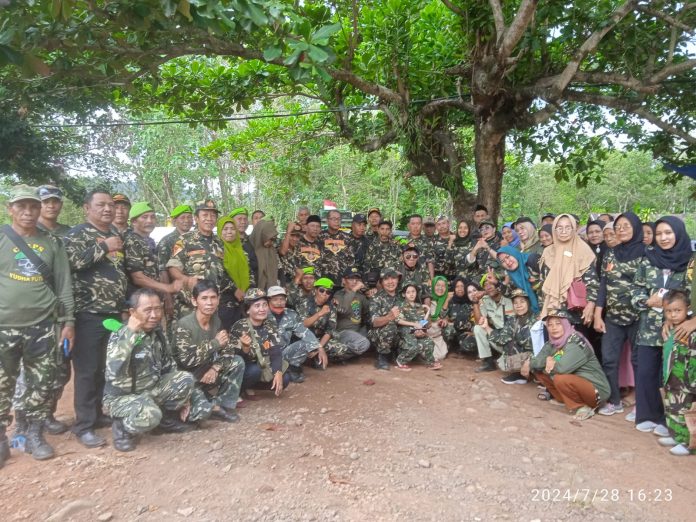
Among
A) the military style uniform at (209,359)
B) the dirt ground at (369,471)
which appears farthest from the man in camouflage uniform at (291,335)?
the military style uniform at (209,359)

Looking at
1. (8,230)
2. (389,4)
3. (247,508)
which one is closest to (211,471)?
(247,508)

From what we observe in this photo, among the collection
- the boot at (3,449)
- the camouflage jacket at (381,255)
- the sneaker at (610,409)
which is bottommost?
the sneaker at (610,409)

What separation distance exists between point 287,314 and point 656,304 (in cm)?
344

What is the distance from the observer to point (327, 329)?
592cm

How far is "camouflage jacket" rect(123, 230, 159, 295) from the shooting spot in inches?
159

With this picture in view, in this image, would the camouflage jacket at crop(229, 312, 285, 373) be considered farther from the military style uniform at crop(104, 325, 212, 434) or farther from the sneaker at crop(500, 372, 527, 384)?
the sneaker at crop(500, 372, 527, 384)

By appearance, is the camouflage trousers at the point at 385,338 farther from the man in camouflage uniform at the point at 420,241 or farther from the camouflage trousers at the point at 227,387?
the camouflage trousers at the point at 227,387

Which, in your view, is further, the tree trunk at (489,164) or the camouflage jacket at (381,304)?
the tree trunk at (489,164)

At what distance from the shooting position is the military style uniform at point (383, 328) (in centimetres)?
589

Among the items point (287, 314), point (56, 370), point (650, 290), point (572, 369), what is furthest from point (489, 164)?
point (56, 370)

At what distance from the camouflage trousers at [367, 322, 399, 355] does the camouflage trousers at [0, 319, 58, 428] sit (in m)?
3.50

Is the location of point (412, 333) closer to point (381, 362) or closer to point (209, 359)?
point (381, 362)

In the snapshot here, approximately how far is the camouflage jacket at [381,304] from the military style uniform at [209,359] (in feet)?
7.05

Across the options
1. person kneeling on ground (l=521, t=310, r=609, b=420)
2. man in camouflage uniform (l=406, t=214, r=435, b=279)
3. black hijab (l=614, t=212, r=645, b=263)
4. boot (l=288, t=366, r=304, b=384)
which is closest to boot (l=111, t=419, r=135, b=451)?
boot (l=288, t=366, r=304, b=384)
